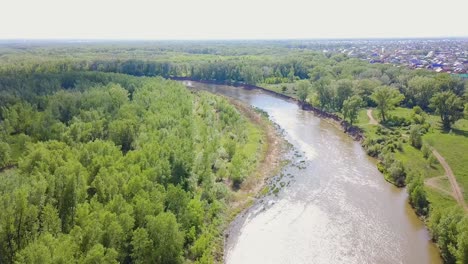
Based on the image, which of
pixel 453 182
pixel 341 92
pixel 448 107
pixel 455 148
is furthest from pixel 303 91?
pixel 453 182

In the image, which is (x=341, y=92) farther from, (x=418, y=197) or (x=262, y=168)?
(x=418, y=197)

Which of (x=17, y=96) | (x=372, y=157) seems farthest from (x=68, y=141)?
(x=372, y=157)

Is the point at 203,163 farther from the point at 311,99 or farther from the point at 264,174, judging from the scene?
the point at 311,99

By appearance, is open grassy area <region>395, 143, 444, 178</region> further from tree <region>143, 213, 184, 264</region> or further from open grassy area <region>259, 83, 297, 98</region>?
open grassy area <region>259, 83, 297, 98</region>

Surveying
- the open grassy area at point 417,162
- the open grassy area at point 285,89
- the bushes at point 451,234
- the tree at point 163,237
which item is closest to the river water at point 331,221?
the bushes at point 451,234

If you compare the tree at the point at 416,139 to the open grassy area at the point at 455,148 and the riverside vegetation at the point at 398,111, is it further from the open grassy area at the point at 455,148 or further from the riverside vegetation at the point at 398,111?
the open grassy area at the point at 455,148

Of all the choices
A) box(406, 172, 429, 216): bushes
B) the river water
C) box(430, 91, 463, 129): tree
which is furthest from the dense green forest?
box(430, 91, 463, 129): tree
